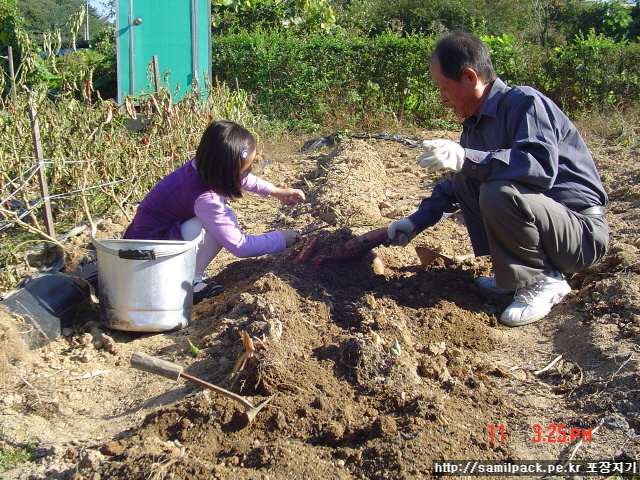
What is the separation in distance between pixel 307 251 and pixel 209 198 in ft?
2.24

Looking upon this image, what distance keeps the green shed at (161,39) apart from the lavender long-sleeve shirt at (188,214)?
6.57 m

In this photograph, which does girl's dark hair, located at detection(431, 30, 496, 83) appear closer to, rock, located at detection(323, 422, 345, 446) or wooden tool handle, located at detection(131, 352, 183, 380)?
rock, located at detection(323, 422, 345, 446)

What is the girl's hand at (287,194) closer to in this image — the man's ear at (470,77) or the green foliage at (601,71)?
the man's ear at (470,77)

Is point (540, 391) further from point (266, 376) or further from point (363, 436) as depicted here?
point (266, 376)

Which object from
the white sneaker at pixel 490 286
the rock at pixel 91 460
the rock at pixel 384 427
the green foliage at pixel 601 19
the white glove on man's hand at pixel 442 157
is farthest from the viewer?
the green foliage at pixel 601 19

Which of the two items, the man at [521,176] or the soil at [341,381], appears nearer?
the soil at [341,381]

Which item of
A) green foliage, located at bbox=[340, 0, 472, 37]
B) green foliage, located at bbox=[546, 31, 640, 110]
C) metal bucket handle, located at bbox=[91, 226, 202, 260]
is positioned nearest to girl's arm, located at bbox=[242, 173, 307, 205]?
metal bucket handle, located at bbox=[91, 226, 202, 260]

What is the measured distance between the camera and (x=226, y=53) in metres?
10.4

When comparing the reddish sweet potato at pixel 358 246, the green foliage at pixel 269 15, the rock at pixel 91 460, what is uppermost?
the green foliage at pixel 269 15

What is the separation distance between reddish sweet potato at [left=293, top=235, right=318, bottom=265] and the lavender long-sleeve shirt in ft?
0.72

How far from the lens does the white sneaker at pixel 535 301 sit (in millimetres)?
2725

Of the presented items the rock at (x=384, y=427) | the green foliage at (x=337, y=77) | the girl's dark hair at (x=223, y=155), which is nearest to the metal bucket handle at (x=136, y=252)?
the girl's dark hair at (x=223, y=155)

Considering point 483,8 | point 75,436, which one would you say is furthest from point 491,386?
point 483,8

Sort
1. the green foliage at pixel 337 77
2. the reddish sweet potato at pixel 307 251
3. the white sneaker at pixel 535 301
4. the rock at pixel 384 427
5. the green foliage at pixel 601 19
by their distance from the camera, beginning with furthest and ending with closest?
the green foliage at pixel 601 19
the green foliage at pixel 337 77
the reddish sweet potato at pixel 307 251
the white sneaker at pixel 535 301
the rock at pixel 384 427
